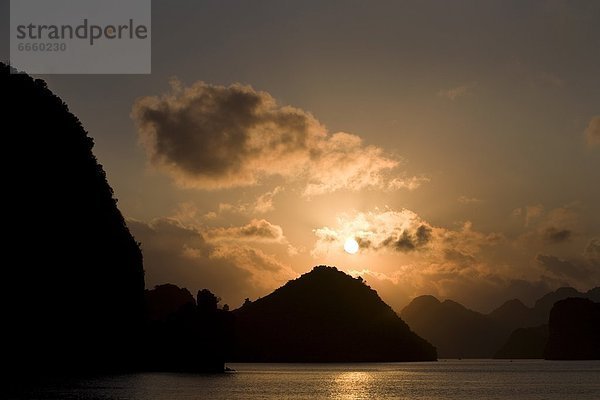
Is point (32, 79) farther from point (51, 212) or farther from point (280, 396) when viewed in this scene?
point (280, 396)

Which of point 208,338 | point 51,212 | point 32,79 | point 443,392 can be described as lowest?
point 443,392

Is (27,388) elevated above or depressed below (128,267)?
below

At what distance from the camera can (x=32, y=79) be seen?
523 feet

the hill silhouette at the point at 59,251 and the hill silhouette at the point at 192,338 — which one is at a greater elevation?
the hill silhouette at the point at 59,251

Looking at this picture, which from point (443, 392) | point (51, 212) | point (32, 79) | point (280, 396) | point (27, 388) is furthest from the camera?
point (32, 79)

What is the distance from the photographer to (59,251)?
147m

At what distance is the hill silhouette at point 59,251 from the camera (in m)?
136

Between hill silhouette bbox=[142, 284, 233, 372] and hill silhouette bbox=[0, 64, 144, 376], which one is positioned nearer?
hill silhouette bbox=[0, 64, 144, 376]

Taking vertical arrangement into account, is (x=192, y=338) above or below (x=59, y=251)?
below

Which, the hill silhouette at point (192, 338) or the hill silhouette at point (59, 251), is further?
the hill silhouette at point (192, 338)

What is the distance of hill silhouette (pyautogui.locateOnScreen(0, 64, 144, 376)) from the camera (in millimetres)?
135750

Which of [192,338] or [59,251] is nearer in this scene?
[59,251]

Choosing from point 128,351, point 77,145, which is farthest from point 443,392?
point 77,145

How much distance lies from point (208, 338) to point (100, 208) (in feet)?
139
